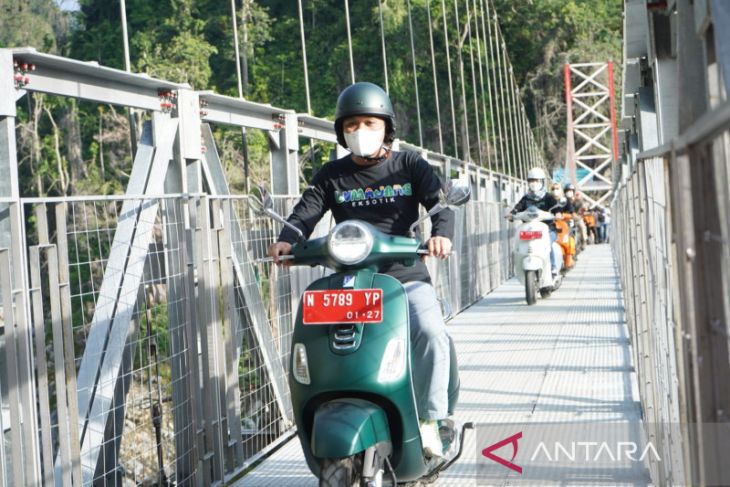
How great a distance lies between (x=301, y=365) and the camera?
149 inches

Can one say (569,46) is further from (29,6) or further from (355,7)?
(29,6)

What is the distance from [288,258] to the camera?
3.92m

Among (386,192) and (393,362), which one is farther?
(386,192)

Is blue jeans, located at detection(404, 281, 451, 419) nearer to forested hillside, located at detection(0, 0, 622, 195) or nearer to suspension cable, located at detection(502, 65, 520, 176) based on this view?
forested hillside, located at detection(0, 0, 622, 195)

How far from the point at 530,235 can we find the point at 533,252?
0.20 m

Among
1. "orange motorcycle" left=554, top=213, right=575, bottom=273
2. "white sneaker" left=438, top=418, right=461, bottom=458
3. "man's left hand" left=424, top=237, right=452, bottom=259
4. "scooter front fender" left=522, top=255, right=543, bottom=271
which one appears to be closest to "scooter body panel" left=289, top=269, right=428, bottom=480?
"man's left hand" left=424, top=237, right=452, bottom=259

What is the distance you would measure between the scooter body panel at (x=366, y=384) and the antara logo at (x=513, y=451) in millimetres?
955

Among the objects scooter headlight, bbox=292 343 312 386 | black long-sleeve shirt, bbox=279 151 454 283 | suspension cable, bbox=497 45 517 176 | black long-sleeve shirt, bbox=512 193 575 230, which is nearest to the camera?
scooter headlight, bbox=292 343 312 386

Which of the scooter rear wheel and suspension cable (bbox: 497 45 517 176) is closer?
the scooter rear wheel

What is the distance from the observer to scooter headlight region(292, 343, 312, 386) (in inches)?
148

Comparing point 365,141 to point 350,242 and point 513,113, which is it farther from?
point 513,113

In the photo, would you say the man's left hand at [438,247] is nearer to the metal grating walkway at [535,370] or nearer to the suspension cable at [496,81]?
the metal grating walkway at [535,370]

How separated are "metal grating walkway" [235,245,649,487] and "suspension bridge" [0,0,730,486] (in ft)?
0.09

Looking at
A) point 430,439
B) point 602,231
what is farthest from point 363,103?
point 602,231
